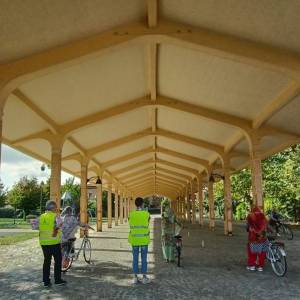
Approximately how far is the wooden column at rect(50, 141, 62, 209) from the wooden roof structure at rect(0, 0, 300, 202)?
31 centimetres

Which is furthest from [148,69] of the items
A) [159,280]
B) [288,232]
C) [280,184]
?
[280,184]

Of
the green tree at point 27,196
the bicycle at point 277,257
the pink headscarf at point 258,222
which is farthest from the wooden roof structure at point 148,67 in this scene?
the green tree at point 27,196

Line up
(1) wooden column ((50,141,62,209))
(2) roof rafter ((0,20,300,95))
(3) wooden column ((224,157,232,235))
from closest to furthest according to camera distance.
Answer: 1. (2) roof rafter ((0,20,300,95))
2. (1) wooden column ((50,141,62,209))
3. (3) wooden column ((224,157,232,235))

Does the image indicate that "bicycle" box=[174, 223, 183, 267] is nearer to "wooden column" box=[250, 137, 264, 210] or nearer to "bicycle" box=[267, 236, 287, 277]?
"bicycle" box=[267, 236, 287, 277]

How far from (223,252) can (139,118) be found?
24.2ft

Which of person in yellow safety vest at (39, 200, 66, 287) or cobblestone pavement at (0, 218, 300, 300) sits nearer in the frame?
cobblestone pavement at (0, 218, 300, 300)

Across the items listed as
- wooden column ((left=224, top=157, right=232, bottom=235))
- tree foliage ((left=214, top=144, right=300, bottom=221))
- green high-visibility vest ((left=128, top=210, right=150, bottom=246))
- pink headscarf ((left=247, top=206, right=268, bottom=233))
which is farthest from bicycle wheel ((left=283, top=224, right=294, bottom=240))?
green high-visibility vest ((left=128, top=210, right=150, bottom=246))

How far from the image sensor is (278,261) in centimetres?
908

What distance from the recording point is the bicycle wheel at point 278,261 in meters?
8.86

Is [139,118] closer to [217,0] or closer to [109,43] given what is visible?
[109,43]

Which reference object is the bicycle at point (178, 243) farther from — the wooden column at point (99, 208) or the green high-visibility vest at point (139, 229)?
the wooden column at point (99, 208)

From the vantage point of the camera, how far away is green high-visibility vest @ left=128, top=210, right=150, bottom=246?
8.05 m

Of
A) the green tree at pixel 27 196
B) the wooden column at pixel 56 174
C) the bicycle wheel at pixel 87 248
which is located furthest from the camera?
the green tree at pixel 27 196

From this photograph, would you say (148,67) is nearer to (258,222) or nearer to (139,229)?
(258,222)
